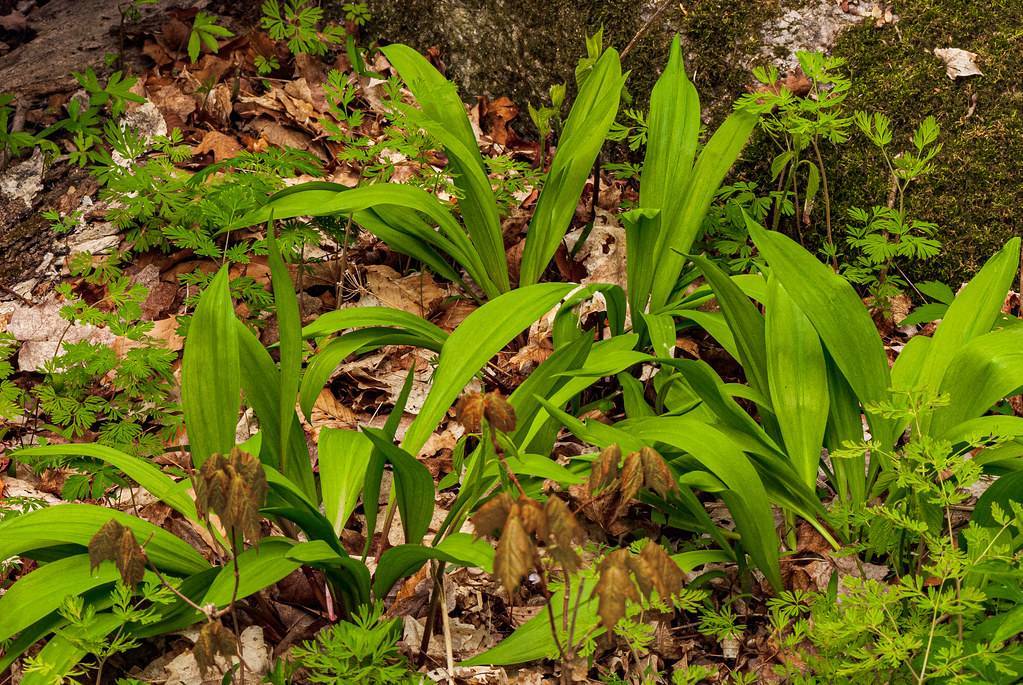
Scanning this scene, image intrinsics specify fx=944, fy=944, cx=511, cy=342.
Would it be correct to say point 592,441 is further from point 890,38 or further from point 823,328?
point 890,38

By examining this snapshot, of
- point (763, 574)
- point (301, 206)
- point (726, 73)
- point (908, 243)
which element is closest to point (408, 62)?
point (301, 206)

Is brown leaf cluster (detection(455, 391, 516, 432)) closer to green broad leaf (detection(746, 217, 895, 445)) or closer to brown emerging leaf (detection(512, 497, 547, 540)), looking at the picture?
brown emerging leaf (detection(512, 497, 547, 540))

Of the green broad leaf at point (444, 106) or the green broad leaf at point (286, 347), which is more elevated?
the green broad leaf at point (444, 106)

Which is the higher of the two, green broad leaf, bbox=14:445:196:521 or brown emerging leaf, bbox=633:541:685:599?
brown emerging leaf, bbox=633:541:685:599

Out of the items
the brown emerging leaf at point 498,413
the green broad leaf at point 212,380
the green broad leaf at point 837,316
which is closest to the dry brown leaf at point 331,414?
the green broad leaf at point 212,380

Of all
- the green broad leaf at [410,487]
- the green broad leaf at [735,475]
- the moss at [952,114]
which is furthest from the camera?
the moss at [952,114]

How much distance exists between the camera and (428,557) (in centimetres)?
168

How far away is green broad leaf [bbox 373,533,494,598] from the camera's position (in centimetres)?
162

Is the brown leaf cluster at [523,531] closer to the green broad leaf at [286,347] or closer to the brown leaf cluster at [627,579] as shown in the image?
the brown leaf cluster at [627,579]

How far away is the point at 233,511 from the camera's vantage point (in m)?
1.21

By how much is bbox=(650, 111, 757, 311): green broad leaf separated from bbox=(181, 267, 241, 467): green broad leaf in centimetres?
109

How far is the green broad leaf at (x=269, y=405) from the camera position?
1.96 metres

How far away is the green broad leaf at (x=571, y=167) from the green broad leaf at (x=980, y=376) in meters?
1.05

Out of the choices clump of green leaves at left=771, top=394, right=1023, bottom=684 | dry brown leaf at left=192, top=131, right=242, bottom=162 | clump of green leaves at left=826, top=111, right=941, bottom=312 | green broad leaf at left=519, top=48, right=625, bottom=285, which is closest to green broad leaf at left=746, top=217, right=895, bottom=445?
clump of green leaves at left=771, top=394, right=1023, bottom=684
